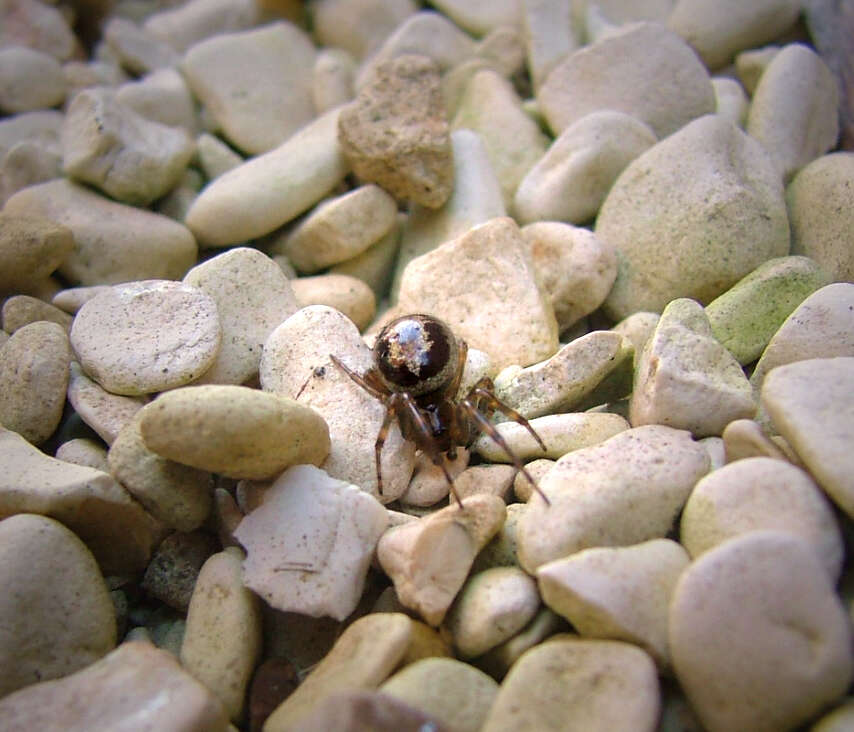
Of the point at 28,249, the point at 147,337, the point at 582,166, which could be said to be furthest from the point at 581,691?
the point at 28,249

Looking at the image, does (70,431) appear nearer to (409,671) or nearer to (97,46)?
(409,671)

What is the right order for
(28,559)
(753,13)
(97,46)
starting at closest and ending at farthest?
(28,559)
(753,13)
(97,46)

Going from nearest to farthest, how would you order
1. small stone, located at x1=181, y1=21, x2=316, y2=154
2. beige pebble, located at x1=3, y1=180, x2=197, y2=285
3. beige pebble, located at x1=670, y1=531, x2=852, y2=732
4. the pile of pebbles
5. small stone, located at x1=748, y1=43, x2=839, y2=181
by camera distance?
beige pebble, located at x1=670, y1=531, x2=852, y2=732 < the pile of pebbles < beige pebble, located at x1=3, y1=180, x2=197, y2=285 < small stone, located at x1=748, y1=43, x2=839, y2=181 < small stone, located at x1=181, y1=21, x2=316, y2=154

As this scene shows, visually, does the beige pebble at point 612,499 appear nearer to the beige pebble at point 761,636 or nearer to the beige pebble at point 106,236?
the beige pebble at point 761,636

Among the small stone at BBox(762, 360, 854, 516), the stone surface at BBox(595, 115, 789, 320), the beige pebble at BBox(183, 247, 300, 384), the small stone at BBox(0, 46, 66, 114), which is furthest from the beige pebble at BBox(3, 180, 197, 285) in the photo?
the small stone at BBox(762, 360, 854, 516)

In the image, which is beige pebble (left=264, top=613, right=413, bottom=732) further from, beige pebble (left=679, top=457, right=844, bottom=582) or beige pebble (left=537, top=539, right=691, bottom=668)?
beige pebble (left=679, top=457, right=844, bottom=582)

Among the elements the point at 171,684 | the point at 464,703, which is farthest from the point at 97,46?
the point at 464,703
